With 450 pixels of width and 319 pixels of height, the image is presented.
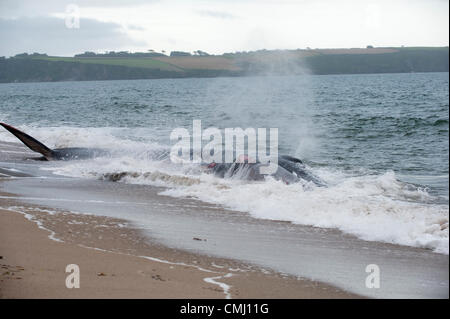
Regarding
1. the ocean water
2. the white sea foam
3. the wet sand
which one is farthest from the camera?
the ocean water

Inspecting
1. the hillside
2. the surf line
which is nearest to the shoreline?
the surf line

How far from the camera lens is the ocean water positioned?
942cm

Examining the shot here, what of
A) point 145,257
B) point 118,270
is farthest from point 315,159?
point 118,270

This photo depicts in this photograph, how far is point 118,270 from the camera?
618 cm

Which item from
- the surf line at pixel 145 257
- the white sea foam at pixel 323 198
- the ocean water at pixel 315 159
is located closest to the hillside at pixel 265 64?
the ocean water at pixel 315 159

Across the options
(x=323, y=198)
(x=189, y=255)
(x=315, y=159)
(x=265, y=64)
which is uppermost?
(x=265, y=64)

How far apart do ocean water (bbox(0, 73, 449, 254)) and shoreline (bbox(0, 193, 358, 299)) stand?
78.2 inches

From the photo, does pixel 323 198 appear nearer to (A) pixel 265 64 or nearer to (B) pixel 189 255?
(B) pixel 189 255

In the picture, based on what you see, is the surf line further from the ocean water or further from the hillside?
the hillside

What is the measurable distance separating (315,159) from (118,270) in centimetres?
1348

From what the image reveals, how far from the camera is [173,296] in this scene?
5.21 metres

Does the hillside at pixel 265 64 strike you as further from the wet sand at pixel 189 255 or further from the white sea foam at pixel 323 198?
the wet sand at pixel 189 255
